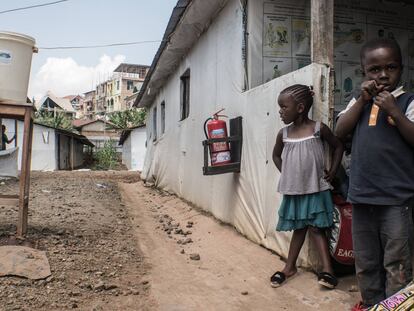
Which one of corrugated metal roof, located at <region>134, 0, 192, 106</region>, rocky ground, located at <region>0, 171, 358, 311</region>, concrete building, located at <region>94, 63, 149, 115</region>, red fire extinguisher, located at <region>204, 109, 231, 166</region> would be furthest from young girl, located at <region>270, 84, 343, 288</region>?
concrete building, located at <region>94, 63, 149, 115</region>

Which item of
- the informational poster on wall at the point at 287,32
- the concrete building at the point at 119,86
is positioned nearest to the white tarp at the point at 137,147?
the informational poster on wall at the point at 287,32

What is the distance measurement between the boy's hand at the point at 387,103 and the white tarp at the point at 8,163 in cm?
423

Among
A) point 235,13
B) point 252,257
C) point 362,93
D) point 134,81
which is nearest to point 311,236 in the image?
point 252,257

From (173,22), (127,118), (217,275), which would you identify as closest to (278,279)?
(217,275)

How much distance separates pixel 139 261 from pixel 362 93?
2.87 meters

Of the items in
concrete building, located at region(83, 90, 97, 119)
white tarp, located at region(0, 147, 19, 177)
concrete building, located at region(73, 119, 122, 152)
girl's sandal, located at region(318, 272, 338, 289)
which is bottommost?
girl's sandal, located at region(318, 272, 338, 289)

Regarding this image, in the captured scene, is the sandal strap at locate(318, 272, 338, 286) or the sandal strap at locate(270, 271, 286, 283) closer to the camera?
the sandal strap at locate(318, 272, 338, 286)

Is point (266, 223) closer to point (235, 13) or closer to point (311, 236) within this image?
point (311, 236)

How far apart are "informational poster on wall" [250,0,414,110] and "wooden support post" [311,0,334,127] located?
1266 mm

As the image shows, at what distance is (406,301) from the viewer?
1.69 metres

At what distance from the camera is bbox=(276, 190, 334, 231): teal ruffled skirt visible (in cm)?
305

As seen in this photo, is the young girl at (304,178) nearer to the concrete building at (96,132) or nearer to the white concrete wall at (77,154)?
the white concrete wall at (77,154)

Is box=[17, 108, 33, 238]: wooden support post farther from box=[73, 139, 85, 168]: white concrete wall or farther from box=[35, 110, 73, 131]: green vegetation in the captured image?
box=[35, 110, 73, 131]: green vegetation

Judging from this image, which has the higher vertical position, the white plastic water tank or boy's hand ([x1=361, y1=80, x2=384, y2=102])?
the white plastic water tank
